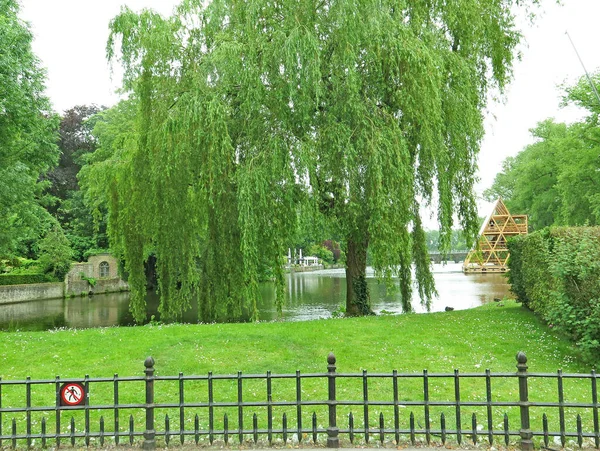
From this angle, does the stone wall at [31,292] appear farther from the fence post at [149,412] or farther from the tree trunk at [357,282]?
the fence post at [149,412]

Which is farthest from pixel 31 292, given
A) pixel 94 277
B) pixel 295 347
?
pixel 295 347

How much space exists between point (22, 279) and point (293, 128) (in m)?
33.2

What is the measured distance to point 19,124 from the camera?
1697cm

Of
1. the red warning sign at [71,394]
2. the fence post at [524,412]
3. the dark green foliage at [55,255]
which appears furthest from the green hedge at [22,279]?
the fence post at [524,412]

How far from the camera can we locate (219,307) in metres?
14.4

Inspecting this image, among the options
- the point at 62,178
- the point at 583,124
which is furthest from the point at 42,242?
the point at 583,124

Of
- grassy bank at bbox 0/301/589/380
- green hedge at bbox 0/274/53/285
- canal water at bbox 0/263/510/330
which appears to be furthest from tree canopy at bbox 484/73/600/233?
green hedge at bbox 0/274/53/285

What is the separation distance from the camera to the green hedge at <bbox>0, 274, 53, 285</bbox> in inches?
1428

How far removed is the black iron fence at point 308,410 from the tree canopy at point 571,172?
2482 centimetres

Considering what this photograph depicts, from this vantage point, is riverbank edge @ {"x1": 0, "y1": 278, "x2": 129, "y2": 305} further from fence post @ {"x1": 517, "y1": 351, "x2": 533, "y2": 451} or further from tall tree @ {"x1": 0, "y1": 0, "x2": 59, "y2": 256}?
fence post @ {"x1": 517, "y1": 351, "x2": 533, "y2": 451}

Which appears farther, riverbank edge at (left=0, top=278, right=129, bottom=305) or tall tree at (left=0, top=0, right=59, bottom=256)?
riverbank edge at (left=0, top=278, right=129, bottom=305)

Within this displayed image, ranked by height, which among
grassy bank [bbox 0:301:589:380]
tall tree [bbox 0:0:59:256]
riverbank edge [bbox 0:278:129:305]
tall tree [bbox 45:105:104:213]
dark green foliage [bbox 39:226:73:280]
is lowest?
riverbank edge [bbox 0:278:129:305]

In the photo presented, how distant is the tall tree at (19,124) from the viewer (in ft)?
52.8

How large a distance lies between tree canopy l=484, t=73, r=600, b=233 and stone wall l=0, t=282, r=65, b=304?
123 ft
